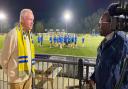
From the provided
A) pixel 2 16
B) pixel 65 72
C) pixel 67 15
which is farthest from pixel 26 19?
pixel 67 15

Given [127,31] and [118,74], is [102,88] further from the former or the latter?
[127,31]

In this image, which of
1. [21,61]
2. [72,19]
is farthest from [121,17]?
[72,19]

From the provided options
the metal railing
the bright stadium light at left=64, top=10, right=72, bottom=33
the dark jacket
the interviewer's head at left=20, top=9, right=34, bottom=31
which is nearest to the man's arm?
the interviewer's head at left=20, top=9, right=34, bottom=31

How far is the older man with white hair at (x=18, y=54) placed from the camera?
312cm

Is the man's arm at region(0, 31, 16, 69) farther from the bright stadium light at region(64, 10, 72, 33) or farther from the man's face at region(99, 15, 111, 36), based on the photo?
the bright stadium light at region(64, 10, 72, 33)

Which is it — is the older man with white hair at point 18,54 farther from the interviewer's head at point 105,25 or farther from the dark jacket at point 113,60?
the dark jacket at point 113,60

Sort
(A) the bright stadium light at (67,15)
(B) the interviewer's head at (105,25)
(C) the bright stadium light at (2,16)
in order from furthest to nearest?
(A) the bright stadium light at (67,15) < (C) the bright stadium light at (2,16) < (B) the interviewer's head at (105,25)

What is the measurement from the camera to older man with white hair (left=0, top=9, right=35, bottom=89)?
3.12 m

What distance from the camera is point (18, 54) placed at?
3.14 metres

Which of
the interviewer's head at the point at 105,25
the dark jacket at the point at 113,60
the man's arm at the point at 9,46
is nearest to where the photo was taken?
the dark jacket at the point at 113,60

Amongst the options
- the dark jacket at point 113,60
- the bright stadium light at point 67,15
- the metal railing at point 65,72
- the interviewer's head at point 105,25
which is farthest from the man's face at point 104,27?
the bright stadium light at point 67,15

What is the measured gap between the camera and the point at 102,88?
1954 millimetres

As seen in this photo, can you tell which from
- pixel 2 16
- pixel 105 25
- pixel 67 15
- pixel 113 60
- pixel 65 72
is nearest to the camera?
pixel 113 60

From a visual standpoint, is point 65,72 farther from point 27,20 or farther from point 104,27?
point 104,27
